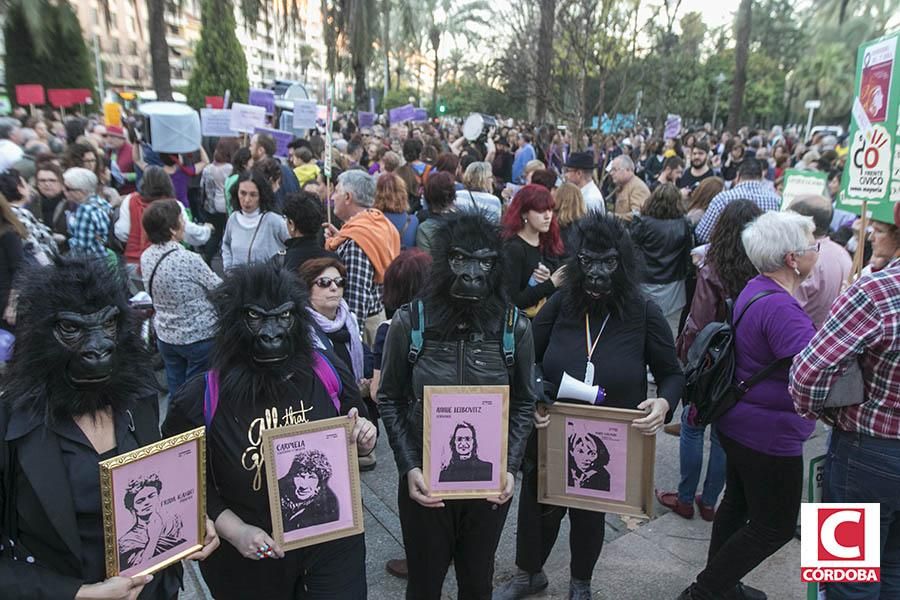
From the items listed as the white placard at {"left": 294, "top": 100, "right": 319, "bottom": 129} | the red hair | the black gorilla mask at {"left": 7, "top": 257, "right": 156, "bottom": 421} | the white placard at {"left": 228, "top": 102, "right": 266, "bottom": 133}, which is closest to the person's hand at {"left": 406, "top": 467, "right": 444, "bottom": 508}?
the black gorilla mask at {"left": 7, "top": 257, "right": 156, "bottom": 421}

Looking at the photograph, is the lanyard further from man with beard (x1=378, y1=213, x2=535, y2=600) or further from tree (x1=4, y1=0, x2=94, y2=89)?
tree (x1=4, y1=0, x2=94, y2=89)

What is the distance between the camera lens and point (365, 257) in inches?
182

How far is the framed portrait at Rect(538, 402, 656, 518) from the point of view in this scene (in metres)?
2.77

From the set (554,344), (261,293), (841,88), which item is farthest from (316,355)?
(841,88)

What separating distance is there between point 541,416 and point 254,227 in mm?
3718

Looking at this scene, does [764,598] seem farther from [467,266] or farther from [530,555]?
[467,266]

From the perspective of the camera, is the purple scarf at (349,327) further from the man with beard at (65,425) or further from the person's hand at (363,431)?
the man with beard at (65,425)

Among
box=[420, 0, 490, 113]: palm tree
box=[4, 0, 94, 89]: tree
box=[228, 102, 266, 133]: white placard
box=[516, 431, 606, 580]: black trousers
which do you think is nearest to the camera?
box=[516, 431, 606, 580]: black trousers

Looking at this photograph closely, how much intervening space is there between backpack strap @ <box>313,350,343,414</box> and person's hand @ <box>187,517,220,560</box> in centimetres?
59

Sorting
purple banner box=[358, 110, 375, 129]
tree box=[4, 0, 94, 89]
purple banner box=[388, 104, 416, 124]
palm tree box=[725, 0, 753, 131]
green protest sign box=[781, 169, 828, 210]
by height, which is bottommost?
green protest sign box=[781, 169, 828, 210]

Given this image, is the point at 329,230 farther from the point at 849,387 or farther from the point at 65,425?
the point at 849,387

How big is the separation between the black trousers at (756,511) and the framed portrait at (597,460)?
55cm

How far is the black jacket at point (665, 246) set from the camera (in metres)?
5.97

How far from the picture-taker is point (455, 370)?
8.34 feet
